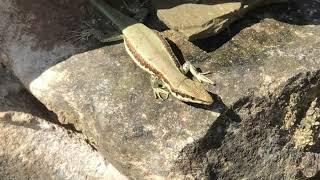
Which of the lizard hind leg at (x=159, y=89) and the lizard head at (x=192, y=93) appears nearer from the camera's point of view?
the lizard head at (x=192, y=93)

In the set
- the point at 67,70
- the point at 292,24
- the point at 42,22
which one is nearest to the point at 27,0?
the point at 42,22

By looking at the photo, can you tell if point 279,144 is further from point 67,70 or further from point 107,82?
point 67,70

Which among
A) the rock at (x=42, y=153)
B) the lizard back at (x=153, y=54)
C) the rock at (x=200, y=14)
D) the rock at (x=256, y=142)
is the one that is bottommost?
the rock at (x=42, y=153)

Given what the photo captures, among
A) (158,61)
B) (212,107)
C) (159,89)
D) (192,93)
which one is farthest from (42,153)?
(212,107)

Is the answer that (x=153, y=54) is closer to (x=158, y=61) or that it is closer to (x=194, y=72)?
(x=158, y=61)

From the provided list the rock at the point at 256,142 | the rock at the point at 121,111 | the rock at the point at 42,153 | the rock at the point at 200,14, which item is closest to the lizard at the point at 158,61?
the rock at the point at 121,111

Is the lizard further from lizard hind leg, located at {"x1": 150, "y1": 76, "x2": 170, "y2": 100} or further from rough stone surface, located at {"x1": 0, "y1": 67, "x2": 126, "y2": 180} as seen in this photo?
rough stone surface, located at {"x1": 0, "y1": 67, "x2": 126, "y2": 180}

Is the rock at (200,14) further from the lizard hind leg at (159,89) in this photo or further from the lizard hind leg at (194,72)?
the lizard hind leg at (159,89)
